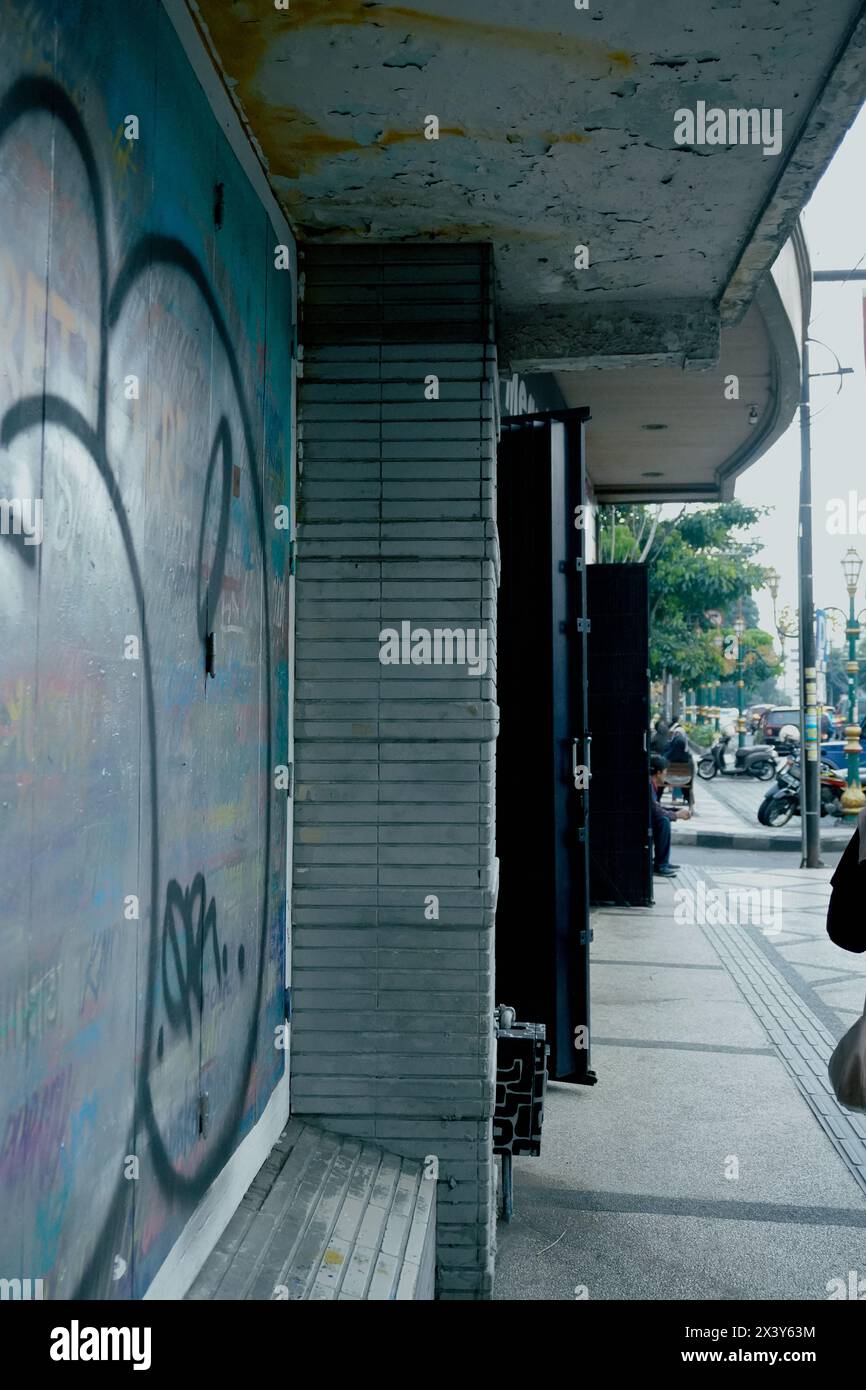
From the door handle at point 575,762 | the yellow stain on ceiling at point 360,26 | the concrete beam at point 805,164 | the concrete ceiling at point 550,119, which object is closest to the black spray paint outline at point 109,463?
the yellow stain on ceiling at point 360,26

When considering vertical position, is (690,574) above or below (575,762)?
above

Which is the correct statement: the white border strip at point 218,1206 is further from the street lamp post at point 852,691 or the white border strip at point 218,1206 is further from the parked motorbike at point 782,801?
the street lamp post at point 852,691

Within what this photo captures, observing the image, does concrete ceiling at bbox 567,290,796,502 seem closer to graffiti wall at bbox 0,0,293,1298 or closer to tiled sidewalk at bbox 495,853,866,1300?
tiled sidewalk at bbox 495,853,866,1300

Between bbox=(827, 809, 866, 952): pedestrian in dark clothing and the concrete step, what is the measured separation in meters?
1.43

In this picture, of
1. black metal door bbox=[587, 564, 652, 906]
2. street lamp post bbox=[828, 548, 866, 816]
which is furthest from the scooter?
black metal door bbox=[587, 564, 652, 906]

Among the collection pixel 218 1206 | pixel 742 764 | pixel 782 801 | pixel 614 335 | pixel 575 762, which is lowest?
pixel 742 764

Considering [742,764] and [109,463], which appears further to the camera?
[742,764]

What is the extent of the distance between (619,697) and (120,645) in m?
7.38

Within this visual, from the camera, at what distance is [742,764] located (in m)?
27.1

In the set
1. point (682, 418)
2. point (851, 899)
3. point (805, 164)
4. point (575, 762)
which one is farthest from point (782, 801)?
point (851, 899)

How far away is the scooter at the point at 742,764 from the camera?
25125mm

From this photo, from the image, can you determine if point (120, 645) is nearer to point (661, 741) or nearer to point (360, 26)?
point (360, 26)
